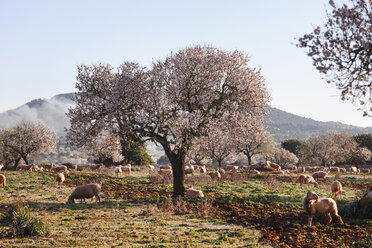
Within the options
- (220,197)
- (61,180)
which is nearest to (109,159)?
(61,180)

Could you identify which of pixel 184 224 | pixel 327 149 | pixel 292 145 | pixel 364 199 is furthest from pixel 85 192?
pixel 292 145

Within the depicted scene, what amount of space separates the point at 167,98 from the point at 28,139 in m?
43.7

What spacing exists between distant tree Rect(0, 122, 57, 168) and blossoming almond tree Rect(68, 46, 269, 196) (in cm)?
3904

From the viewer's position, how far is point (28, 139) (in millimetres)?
56938

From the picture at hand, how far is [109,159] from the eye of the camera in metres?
70.0

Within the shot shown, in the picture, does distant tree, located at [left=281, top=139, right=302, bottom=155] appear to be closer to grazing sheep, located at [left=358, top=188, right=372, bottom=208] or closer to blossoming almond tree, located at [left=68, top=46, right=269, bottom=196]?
blossoming almond tree, located at [left=68, top=46, right=269, bottom=196]

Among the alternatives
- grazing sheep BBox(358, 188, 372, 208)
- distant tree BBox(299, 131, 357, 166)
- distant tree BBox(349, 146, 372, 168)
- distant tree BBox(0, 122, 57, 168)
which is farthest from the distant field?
distant tree BBox(349, 146, 372, 168)

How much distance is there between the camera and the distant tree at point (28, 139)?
5653 cm

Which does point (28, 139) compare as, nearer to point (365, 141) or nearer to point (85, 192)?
point (85, 192)

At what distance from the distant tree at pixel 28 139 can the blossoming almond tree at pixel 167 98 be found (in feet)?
128

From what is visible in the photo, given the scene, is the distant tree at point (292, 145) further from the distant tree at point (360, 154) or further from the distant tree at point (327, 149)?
the distant tree at point (360, 154)

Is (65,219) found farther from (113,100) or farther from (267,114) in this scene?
(267,114)

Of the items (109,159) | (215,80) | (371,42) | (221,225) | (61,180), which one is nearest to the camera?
(371,42)

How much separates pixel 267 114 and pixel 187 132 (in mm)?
6415
